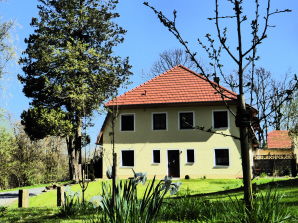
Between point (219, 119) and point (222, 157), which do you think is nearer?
point (222, 157)

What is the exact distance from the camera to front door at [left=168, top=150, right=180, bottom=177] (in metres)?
29.1

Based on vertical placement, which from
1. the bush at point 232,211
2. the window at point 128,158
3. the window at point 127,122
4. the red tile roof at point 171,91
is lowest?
the bush at point 232,211

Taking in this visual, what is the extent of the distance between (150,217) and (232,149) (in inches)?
985

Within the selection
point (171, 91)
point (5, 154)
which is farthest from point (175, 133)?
point (5, 154)

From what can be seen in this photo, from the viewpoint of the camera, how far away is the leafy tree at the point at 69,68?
2777cm

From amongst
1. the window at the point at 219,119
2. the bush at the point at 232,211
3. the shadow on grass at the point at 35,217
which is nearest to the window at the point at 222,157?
the window at the point at 219,119

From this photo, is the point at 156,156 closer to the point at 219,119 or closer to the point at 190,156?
the point at 190,156

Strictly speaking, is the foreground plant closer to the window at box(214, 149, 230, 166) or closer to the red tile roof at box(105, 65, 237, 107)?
→ the red tile roof at box(105, 65, 237, 107)

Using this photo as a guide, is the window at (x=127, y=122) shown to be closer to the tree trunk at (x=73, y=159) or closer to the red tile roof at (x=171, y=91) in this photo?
the red tile roof at (x=171, y=91)

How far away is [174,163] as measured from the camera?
2919 centimetres

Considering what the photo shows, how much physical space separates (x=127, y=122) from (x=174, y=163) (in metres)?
5.16

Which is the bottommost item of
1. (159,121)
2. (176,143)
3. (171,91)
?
(176,143)

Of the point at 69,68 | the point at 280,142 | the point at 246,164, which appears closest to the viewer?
the point at 246,164

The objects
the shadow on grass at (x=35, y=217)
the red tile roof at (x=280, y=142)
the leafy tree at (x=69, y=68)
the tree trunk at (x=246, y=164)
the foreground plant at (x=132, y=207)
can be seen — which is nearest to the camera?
the foreground plant at (x=132, y=207)
